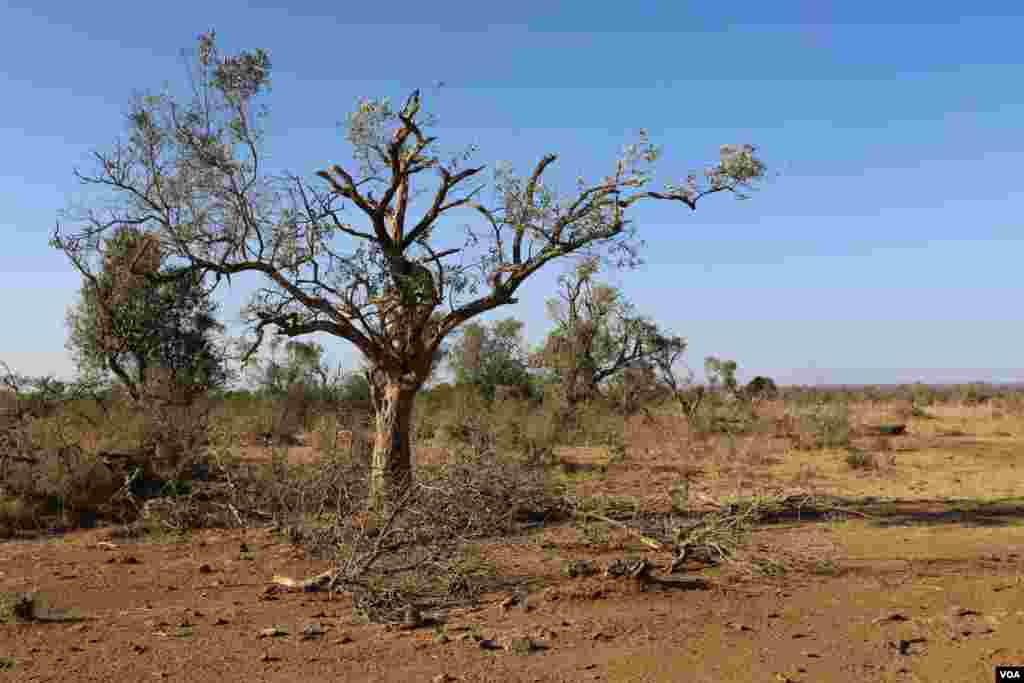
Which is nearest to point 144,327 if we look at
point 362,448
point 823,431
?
point 362,448

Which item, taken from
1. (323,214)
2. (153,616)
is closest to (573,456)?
(323,214)

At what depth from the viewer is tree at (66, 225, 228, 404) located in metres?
12.0

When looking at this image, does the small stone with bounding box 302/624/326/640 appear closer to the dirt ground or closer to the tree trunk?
the dirt ground

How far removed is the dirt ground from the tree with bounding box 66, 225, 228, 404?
3.86 metres

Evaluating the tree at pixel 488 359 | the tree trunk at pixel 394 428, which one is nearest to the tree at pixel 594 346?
the tree at pixel 488 359

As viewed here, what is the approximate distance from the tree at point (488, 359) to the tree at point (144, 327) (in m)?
13.0

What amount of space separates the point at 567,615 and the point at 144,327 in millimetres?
11310

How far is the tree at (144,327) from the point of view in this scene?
39.5ft

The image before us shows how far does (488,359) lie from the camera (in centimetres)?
3331

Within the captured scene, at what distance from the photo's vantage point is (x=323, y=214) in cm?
1024

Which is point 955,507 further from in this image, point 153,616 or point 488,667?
point 153,616

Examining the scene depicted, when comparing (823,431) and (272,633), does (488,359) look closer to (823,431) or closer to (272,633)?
(823,431)

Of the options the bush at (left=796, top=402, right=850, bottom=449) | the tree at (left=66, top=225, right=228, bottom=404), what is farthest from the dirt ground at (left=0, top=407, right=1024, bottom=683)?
the bush at (left=796, top=402, right=850, bottom=449)

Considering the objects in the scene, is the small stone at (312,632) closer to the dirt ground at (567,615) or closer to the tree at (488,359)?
the dirt ground at (567,615)
